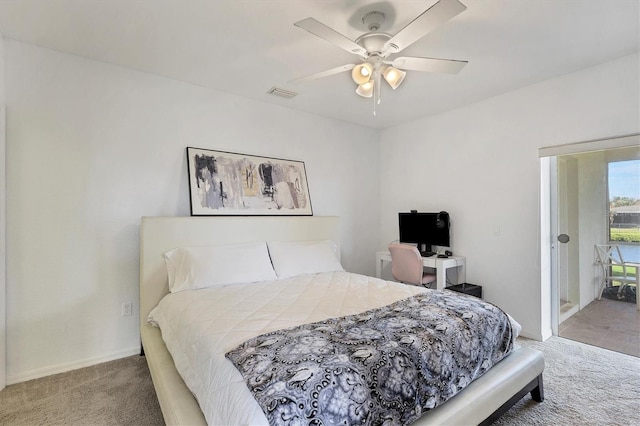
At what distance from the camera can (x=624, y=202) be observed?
2.78 metres

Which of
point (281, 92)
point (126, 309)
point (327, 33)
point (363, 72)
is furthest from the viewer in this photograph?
point (281, 92)

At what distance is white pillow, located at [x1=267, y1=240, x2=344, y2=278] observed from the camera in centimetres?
297

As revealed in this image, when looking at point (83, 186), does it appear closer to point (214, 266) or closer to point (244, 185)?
point (214, 266)

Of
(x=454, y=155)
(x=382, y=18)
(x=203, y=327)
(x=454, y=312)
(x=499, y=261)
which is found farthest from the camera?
(x=454, y=155)

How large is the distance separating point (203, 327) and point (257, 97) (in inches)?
101

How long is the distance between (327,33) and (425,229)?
9.37ft

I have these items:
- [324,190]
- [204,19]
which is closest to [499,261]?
[324,190]

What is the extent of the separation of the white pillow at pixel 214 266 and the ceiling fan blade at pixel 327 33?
1875 mm

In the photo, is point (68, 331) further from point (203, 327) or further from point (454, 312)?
point (454, 312)

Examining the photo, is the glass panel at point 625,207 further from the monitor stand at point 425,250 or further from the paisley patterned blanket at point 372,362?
the paisley patterned blanket at point 372,362

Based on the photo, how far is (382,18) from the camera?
2.00m

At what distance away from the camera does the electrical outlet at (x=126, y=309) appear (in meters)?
2.71

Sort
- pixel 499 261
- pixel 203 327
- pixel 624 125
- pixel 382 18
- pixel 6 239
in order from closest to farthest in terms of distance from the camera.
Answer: pixel 203 327 → pixel 382 18 → pixel 6 239 → pixel 624 125 → pixel 499 261

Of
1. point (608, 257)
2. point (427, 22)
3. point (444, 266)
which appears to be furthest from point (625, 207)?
point (427, 22)
